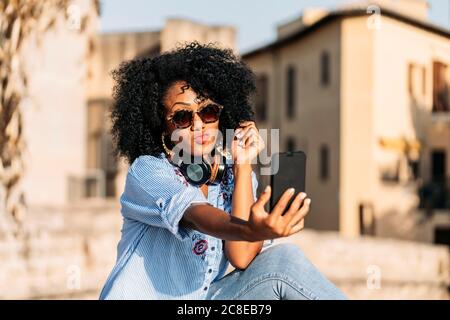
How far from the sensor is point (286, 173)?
306 cm

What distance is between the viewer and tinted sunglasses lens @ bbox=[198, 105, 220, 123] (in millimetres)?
3512

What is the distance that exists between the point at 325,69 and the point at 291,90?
2.04 m

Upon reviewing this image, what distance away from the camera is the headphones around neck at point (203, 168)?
3.39 meters

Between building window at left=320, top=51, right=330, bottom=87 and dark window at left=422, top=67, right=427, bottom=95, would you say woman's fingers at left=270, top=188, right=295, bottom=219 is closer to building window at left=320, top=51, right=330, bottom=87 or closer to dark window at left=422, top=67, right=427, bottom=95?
building window at left=320, top=51, right=330, bottom=87

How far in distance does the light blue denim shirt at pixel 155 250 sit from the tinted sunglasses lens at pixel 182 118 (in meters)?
0.14

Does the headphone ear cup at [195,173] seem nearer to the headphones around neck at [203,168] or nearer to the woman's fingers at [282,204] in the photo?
the headphones around neck at [203,168]

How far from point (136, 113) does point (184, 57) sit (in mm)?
293

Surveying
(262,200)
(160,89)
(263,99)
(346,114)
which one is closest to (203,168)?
(160,89)

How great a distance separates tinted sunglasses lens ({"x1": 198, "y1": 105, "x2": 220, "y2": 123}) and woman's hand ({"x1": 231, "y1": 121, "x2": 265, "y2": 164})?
0.55 feet

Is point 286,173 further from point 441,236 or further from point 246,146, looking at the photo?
point 441,236

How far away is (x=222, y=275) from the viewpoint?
360cm

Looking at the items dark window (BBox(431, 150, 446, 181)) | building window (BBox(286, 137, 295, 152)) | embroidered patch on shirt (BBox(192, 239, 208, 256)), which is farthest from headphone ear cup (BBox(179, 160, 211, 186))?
building window (BBox(286, 137, 295, 152))

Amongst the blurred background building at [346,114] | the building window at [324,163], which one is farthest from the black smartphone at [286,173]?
the building window at [324,163]
